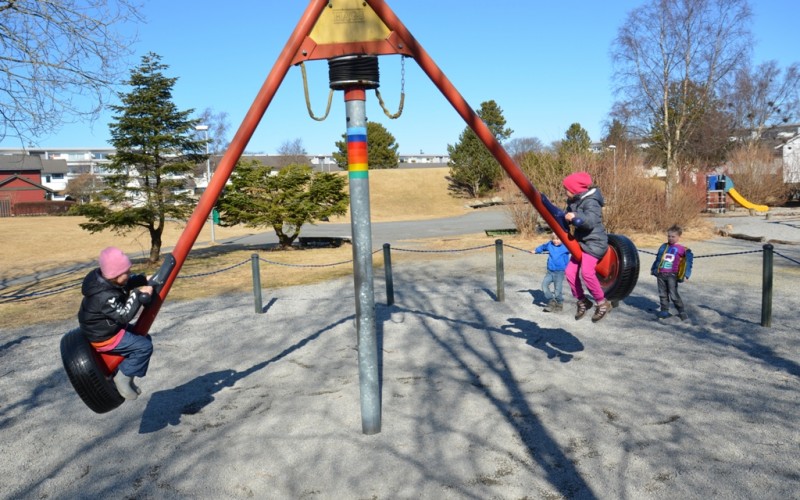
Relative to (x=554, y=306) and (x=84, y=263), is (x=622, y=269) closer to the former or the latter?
(x=554, y=306)

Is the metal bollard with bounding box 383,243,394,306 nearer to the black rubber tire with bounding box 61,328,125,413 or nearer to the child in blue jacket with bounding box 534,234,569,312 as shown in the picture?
the child in blue jacket with bounding box 534,234,569,312

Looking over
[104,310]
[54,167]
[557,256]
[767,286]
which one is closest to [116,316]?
[104,310]

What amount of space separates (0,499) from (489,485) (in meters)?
3.54

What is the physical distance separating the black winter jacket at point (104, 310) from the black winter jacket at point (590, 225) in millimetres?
3774

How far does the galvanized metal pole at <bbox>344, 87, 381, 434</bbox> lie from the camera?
527 cm

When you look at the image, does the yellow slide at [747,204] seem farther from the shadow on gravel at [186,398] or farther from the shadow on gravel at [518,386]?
the shadow on gravel at [186,398]

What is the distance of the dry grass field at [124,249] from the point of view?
13.2 metres

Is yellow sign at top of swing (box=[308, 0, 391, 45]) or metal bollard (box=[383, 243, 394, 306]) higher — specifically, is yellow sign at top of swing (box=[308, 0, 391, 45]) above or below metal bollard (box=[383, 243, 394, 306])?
above

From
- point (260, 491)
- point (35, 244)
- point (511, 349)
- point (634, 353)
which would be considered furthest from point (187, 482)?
point (35, 244)

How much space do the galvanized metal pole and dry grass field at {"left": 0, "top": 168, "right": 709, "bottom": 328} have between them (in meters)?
5.32

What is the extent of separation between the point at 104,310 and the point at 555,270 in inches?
284

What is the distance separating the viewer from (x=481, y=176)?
53.2 metres

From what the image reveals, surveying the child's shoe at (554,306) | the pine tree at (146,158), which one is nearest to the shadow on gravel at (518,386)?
the child's shoe at (554,306)

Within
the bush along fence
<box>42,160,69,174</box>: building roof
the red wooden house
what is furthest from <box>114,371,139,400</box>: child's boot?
<box>42,160,69,174</box>: building roof
